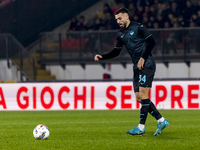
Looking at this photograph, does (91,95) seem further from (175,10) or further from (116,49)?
(116,49)

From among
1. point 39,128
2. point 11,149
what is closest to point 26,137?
point 39,128

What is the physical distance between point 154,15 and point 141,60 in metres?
14.2

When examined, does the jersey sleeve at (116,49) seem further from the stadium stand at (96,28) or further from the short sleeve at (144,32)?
the stadium stand at (96,28)

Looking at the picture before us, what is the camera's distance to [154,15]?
888 inches

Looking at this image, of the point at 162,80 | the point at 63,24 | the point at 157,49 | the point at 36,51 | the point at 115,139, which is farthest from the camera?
the point at 63,24

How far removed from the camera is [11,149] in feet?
24.3

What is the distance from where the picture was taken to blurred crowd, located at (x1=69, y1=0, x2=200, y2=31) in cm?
2167

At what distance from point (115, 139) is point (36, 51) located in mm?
14826

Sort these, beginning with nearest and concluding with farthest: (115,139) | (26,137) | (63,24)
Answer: (115,139) < (26,137) < (63,24)

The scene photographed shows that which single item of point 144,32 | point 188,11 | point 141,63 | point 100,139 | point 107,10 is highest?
point 107,10

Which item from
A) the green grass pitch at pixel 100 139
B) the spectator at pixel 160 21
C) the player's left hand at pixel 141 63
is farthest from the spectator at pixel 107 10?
the player's left hand at pixel 141 63

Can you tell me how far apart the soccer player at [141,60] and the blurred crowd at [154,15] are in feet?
41.9

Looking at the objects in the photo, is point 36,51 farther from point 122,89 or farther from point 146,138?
point 146,138

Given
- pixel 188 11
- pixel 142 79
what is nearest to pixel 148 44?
pixel 142 79
